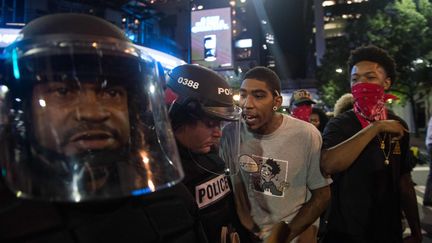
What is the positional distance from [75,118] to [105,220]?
1.12 feet

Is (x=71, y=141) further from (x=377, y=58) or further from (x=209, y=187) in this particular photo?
(x=377, y=58)

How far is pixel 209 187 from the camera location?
2.05 meters

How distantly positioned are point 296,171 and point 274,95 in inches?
22.9

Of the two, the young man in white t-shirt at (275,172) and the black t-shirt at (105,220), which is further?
the young man in white t-shirt at (275,172)

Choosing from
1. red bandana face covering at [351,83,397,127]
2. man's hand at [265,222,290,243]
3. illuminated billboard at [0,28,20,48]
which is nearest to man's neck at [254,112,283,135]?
red bandana face covering at [351,83,397,127]

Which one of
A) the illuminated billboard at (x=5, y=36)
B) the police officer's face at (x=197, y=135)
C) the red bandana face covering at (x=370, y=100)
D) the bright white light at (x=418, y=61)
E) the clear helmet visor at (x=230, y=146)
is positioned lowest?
the clear helmet visor at (x=230, y=146)

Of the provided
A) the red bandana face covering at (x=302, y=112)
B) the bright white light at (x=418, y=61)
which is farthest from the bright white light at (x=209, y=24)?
the red bandana face covering at (x=302, y=112)

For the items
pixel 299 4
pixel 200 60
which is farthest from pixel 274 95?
pixel 299 4

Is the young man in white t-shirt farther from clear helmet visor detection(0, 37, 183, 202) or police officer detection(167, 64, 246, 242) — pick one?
clear helmet visor detection(0, 37, 183, 202)

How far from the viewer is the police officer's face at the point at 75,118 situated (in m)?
1.13

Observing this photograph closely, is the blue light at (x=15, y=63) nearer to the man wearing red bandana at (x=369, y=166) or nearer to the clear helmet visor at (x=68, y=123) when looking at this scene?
the clear helmet visor at (x=68, y=123)

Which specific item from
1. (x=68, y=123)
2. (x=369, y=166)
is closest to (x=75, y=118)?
(x=68, y=123)

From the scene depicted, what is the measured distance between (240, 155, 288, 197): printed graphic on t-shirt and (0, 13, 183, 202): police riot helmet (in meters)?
1.34

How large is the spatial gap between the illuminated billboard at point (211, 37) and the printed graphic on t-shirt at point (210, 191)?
1670 centimetres
